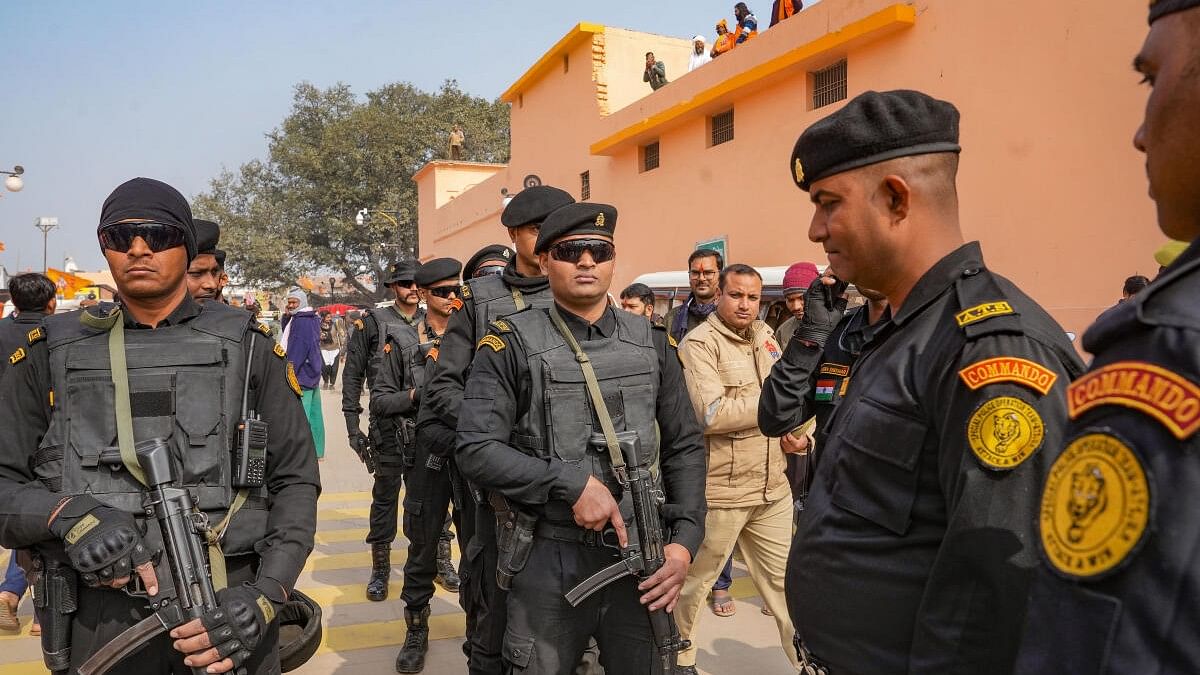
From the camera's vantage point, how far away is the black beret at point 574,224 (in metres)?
2.83

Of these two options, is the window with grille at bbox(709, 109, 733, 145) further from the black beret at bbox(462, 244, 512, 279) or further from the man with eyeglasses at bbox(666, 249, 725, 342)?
the black beret at bbox(462, 244, 512, 279)

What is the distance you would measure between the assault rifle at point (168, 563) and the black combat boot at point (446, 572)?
3440 mm

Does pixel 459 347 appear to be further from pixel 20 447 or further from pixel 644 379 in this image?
pixel 20 447

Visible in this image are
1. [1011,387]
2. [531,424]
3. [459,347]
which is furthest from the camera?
[459,347]

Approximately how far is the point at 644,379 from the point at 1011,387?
162cm

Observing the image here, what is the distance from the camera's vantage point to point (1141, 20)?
7.27 m

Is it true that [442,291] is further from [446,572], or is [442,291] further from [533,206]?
[446,572]

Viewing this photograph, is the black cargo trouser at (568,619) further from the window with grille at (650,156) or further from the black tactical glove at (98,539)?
the window with grille at (650,156)

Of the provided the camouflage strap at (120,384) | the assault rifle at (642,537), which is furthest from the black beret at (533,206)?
the camouflage strap at (120,384)

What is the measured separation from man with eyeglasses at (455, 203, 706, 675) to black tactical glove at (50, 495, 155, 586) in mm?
967

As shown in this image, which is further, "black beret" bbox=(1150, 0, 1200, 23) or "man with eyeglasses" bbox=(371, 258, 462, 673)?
"man with eyeglasses" bbox=(371, 258, 462, 673)

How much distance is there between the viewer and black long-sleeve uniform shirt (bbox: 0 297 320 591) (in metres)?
2.08

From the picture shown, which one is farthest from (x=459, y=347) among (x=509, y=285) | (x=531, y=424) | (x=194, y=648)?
(x=194, y=648)

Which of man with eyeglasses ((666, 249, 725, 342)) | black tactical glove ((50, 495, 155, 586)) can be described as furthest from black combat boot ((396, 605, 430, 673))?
man with eyeglasses ((666, 249, 725, 342))
